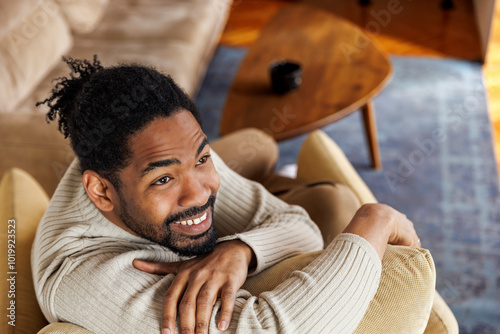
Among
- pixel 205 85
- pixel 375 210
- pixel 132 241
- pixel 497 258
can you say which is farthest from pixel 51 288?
pixel 205 85

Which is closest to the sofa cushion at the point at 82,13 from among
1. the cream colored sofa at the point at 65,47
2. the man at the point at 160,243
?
the cream colored sofa at the point at 65,47

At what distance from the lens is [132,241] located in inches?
39.8

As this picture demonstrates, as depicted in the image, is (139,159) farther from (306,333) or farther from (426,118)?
(426,118)

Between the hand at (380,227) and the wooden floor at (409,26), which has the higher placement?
the hand at (380,227)

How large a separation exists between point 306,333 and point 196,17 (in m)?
2.22

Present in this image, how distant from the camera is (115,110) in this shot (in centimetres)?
88

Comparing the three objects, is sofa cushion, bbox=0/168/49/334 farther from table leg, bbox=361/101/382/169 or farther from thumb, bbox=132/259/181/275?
table leg, bbox=361/101/382/169

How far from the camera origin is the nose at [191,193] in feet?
2.96

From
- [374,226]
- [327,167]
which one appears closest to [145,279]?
[374,226]

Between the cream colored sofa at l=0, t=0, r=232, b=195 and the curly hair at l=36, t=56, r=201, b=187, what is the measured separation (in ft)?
2.50

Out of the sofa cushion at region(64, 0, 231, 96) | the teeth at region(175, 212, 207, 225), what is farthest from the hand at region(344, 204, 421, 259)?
the sofa cushion at region(64, 0, 231, 96)
